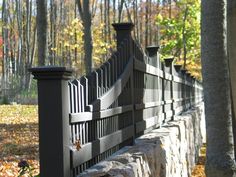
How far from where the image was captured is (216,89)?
4.84m

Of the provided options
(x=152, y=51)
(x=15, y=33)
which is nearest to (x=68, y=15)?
(x=15, y=33)

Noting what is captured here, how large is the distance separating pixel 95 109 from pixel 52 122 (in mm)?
834

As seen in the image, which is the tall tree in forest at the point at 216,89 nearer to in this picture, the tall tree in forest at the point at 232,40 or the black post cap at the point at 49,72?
the tall tree in forest at the point at 232,40

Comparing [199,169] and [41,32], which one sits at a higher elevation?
[41,32]

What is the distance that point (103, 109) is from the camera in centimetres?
420

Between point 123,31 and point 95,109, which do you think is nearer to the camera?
point 95,109

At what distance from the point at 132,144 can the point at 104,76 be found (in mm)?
1344

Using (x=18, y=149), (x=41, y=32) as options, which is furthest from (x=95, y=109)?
(x=41, y=32)

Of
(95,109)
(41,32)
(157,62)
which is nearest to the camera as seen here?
(95,109)

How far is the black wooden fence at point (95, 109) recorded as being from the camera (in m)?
3.11

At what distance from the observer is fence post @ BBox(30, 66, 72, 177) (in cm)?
309

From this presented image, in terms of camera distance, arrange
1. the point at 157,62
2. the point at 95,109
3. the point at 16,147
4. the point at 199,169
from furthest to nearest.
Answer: the point at 199,169
the point at 16,147
the point at 157,62
the point at 95,109

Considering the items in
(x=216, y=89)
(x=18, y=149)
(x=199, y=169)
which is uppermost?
(x=216, y=89)

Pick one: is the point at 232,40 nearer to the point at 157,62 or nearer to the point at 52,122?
the point at 157,62
